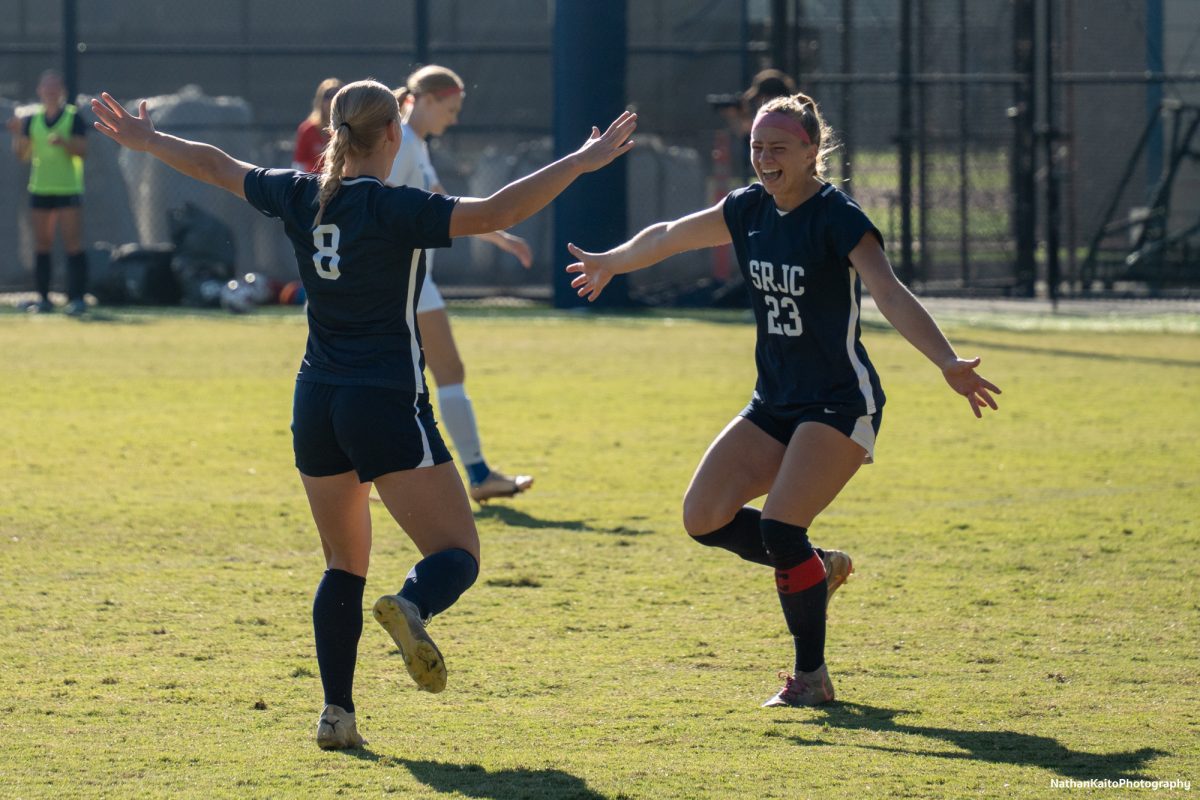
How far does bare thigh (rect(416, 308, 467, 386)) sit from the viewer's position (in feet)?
27.2

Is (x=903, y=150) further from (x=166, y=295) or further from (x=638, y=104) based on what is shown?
(x=166, y=295)

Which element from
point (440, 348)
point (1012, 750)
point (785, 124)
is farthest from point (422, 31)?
point (1012, 750)

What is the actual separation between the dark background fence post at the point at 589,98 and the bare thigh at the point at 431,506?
13594 mm

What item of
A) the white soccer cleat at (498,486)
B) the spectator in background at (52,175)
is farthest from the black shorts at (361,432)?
the spectator in background at (52,175)

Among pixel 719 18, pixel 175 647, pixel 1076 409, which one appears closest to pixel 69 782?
pixel 175 647

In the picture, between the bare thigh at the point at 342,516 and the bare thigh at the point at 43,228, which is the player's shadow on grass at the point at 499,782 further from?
the bare thigh at the point at 43,228

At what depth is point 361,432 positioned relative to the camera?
447 cm

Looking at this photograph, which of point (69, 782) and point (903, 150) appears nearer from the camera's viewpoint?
point (69, 782)

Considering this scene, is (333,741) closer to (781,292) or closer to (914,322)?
(781,292)

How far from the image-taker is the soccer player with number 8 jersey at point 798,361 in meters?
5.06

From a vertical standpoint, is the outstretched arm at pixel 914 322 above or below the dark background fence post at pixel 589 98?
below

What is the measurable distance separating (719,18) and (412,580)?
17.9m

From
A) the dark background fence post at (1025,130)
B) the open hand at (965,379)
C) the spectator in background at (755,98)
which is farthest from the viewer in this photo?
the dark background fence post at (1025,130)

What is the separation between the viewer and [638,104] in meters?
20.4
